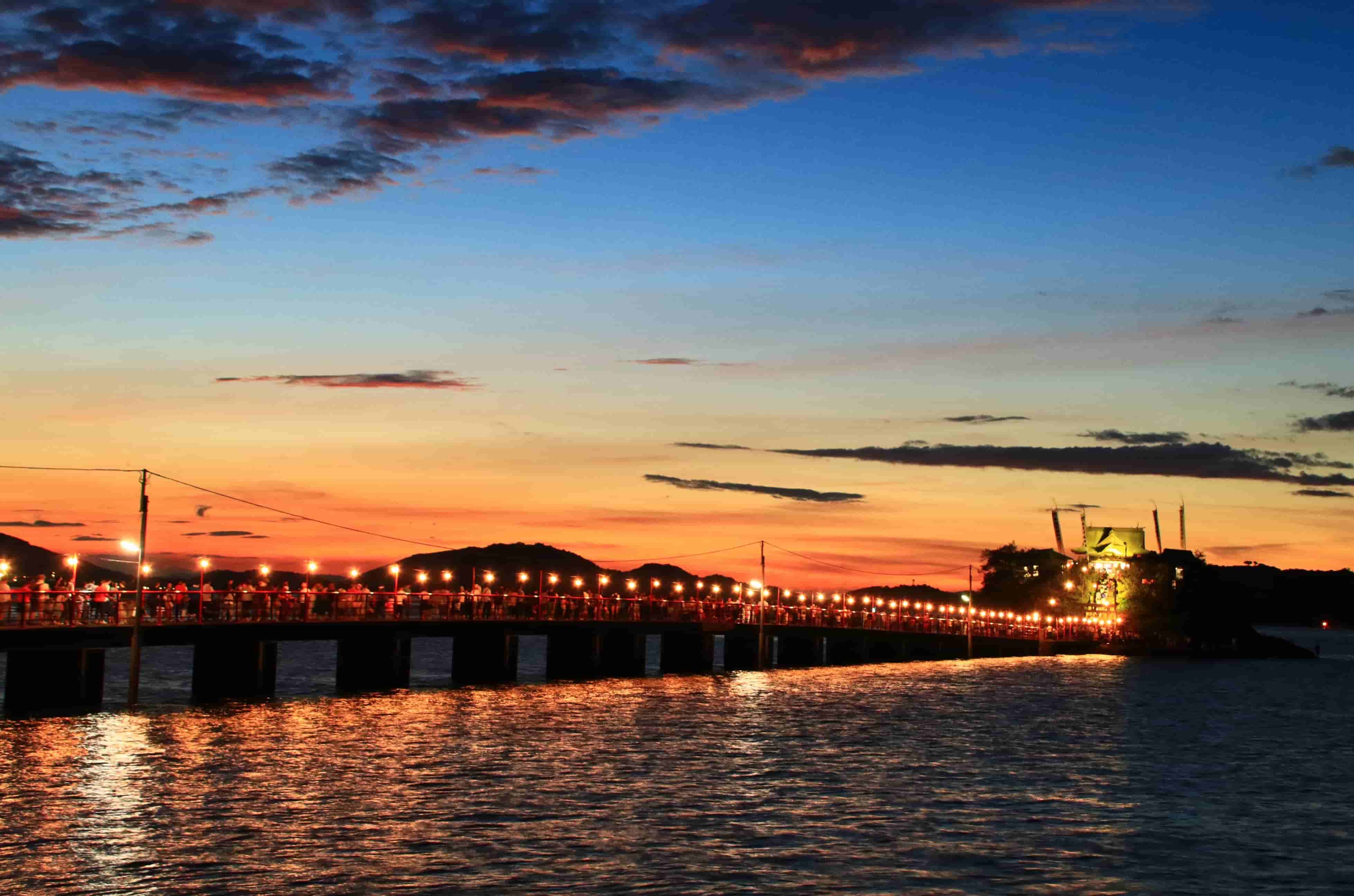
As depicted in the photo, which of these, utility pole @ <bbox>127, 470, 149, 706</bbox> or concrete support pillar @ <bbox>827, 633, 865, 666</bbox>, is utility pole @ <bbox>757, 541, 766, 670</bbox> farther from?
utility pole @ <bbox>127, 470, 149, 706</bbox>

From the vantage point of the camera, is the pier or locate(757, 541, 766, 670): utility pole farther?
locate(757, 541, 766, 670): utility pole

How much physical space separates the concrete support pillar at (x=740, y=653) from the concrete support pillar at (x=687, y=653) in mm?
8005

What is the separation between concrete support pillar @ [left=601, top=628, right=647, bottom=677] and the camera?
110m

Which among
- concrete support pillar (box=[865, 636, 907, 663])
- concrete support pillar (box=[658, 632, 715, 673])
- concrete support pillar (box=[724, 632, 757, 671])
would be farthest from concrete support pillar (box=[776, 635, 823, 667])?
concrete support pillar (box=[658, 632, 715, 673])

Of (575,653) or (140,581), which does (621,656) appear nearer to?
Result: (575,653)

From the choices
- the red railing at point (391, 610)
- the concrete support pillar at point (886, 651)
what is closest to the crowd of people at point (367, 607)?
the red railing at point (391, 610)

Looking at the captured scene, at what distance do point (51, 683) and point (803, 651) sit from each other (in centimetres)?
9039

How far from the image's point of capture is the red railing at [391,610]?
64312 mm

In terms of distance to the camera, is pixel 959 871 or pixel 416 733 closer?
pixel 959 871

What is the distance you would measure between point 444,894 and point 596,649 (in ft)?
257

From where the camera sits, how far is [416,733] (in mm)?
61125

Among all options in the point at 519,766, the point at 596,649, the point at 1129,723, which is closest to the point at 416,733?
the point at 519,766

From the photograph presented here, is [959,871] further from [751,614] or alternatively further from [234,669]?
[751,614]

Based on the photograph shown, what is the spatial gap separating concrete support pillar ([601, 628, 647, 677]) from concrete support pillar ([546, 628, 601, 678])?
7.10 feet
